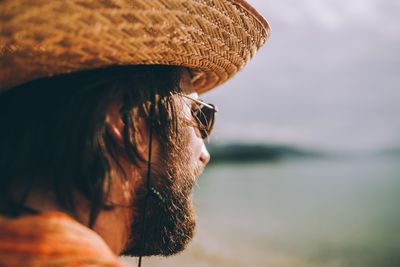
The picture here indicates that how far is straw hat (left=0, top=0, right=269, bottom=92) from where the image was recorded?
1.46 meters

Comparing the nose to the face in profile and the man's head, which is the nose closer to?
the face in profile

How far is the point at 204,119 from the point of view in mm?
2375

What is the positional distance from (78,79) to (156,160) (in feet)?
1.65

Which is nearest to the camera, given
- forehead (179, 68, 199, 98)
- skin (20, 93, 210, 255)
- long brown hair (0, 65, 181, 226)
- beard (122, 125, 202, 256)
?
long brown hair (0, 65, 181, 226)

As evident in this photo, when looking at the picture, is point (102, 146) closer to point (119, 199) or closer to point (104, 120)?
point (104, 120)

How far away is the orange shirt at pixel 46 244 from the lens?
1372 mm

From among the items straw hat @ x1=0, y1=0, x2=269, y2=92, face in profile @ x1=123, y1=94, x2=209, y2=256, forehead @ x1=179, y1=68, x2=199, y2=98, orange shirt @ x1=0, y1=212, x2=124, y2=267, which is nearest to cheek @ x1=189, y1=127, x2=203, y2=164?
face in profile @ x1=123, y1=94, x2=209, y2=256

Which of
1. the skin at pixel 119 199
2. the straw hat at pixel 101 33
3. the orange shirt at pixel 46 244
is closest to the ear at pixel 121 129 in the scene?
the skin at pixel 119 199

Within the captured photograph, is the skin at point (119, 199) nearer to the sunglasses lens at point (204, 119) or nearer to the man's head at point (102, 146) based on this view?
the man's head at point (102, 146)

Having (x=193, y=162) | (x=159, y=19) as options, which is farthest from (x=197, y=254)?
(x=159, y=19)

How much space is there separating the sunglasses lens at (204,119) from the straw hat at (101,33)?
1.44 feet

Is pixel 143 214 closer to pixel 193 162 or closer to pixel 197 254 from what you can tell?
pixel 193 162

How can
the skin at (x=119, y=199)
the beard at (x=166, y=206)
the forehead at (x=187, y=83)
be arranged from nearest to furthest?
the skin at (x=119, y=199)
the beard at (x=166, y=206)
the forehead at (x=187, y=83)

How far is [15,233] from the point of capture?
4.60 ft
